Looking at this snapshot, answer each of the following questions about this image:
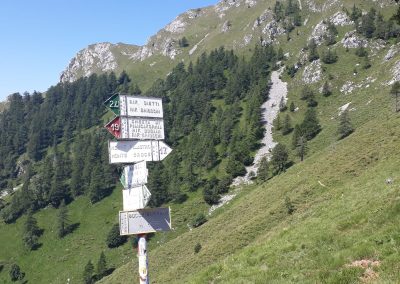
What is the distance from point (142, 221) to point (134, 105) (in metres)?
4.33

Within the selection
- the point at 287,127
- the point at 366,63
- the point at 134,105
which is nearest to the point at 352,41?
the point at 366,63

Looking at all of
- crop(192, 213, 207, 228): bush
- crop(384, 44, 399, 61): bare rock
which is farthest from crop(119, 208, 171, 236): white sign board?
crop(384, 44, 399, 61): bare rock

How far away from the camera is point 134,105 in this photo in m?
15.7

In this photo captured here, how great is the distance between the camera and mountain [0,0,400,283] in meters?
18.2

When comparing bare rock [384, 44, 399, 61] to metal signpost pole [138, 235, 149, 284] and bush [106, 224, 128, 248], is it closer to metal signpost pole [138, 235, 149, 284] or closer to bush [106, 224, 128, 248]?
bush [106, 224, 128, 248]

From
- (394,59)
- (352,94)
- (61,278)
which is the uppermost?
(394,59)

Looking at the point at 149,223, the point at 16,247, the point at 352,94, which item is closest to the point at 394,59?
the point at 352,94

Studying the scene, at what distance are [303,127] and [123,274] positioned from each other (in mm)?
75186

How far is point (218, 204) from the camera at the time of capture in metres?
115

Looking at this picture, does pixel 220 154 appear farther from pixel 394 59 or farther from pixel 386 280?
pixel 386 280

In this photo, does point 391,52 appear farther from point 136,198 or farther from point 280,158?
point 136,198

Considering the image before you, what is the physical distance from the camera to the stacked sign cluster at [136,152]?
48.7 ft

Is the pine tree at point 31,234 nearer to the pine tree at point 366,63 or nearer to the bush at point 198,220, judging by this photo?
the bush at point 198,220

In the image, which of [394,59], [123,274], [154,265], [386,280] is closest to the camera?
[386,280]
